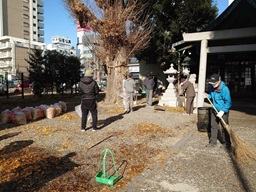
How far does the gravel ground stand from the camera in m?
3.22

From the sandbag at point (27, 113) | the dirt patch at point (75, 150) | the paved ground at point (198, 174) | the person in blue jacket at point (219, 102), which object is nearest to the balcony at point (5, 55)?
the sandbag at point (27, 113)

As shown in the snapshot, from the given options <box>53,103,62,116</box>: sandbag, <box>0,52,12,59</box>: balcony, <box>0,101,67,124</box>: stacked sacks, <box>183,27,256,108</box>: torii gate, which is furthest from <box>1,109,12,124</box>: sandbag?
<box>0,52,12,59</box>: balcony

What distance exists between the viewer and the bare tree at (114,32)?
439 inches

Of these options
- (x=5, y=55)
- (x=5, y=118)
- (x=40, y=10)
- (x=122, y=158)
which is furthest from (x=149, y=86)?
(x=40, y=10)

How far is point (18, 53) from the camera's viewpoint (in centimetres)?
5403

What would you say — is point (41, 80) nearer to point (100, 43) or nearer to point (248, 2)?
point (100, 43)

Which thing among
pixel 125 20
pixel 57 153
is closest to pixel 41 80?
pixel 125 20

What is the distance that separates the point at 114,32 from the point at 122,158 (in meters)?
8.13

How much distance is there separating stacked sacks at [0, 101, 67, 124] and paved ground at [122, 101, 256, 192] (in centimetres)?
542

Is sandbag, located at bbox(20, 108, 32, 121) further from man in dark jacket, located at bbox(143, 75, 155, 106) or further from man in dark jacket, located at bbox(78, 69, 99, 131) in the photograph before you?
man in dark jacket, located at bbox(143, 75, 155, 106)

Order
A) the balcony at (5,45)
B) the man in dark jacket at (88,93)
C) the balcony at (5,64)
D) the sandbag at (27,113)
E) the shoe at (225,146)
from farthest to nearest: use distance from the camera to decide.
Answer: the balcony at (5,64), the balcony at (5,45), the sandbag at (27,113), the man in dark jacket at (88,93), the shoe at (225,146)

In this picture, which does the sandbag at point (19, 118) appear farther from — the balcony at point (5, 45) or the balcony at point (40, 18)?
the balcony at point (40, 18)

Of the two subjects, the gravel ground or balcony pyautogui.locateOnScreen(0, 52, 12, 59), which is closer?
the gravel ground

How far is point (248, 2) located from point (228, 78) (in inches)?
334
